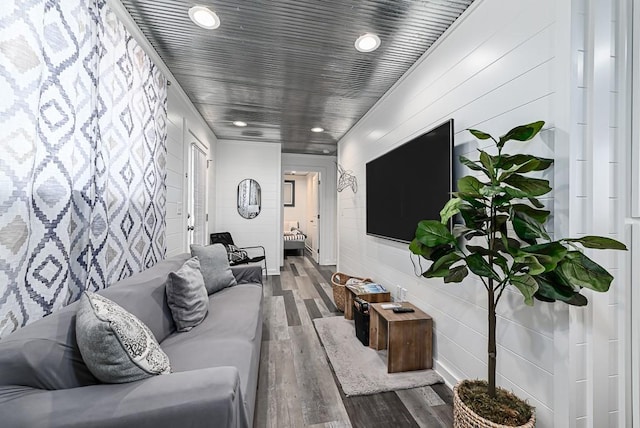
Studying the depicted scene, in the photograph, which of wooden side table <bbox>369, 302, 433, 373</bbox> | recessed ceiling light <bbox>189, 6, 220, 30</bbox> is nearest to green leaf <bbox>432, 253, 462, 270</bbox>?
wooden side table <bbox>369, 302, 433, 373</bbox>

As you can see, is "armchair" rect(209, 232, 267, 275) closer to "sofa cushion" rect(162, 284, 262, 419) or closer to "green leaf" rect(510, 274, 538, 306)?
"sofa cushion" rect(162, 284, 262, 419)

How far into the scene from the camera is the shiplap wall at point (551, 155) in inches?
44.3

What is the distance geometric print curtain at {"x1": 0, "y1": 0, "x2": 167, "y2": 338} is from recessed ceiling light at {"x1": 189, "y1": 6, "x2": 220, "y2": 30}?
0.47 meters

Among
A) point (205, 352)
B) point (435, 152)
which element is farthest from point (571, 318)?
point (205, 352)

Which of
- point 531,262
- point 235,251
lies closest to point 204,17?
point 531,262

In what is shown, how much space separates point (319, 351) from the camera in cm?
233

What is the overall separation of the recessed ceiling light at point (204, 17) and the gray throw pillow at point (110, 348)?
187cm

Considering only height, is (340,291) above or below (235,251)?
below

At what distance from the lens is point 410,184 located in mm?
2256

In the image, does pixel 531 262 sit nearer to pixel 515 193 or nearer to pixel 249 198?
pixel 515 193

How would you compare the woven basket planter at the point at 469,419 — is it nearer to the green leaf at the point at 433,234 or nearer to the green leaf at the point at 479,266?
the green leaf at the point at 479,266

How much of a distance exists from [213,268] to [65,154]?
1484mm

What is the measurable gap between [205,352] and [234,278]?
129 cm

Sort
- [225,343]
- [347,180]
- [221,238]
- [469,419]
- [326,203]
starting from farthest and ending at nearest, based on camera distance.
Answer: [326,203], [221,238], [347,180], [225,343], [469,419]
